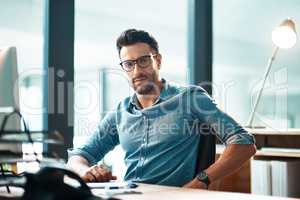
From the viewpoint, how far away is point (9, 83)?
54.4 inches

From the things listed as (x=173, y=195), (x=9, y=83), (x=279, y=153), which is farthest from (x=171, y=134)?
(x=279, y=153)

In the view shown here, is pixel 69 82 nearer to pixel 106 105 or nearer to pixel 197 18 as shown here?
pixel 106 105

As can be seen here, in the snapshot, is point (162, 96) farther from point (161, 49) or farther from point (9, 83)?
point (9, 83)

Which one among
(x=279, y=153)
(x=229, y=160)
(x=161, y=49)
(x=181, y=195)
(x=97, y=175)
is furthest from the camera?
(x=279, y=153)

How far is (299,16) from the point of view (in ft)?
11.2

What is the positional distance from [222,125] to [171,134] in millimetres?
231

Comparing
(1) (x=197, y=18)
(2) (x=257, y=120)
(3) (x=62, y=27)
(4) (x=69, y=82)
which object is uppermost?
(1) (x=197, y=18)

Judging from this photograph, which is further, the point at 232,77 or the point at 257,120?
the point at 232,77

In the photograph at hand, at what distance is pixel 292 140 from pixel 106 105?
1356mm

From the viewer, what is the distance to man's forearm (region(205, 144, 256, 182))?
1.79m

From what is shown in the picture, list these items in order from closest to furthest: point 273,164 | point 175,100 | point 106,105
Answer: point 175,100
point 273,164
point 106,105

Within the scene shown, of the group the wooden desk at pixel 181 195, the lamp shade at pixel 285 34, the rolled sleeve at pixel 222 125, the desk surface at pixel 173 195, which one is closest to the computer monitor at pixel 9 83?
the desk surface at pixel 173 195

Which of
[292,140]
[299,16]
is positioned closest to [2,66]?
[292,140]

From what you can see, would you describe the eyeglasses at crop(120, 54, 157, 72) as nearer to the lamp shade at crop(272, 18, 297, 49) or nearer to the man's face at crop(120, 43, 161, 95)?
the man's face at crop(120, 43, 161, 95)
